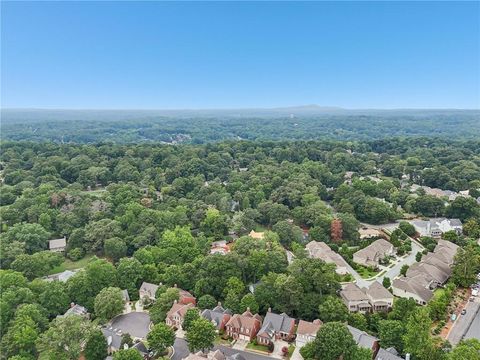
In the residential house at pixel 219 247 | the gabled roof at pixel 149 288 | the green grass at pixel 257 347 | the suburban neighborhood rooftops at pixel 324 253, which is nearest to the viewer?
the green grass at pixel 257 347

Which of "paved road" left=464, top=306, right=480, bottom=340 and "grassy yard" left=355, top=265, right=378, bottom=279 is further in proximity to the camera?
"grassy yard" left=355, top=265, right=378, bottom=279

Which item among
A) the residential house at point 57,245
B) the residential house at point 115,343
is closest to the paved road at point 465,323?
the residential house at point 115,343

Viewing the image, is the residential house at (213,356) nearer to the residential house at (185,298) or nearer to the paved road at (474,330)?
the residential house at (185,298)

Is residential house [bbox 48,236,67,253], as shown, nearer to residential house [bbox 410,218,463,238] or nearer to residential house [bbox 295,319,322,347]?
residential house [bbox 295,319,322,347]

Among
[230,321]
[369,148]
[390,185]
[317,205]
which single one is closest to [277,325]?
[230,321]

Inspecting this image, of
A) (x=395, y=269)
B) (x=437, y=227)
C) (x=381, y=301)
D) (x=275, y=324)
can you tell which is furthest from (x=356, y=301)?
(x=437, y=227)

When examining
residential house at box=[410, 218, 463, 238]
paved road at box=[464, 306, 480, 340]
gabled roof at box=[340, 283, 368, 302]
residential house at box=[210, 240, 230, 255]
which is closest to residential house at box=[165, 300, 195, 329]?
gabled roof at box=[340, 283, 368, 302]
